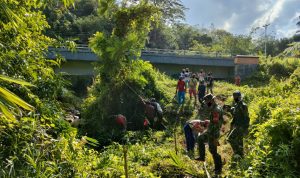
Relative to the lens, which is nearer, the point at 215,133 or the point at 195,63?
the point at 215,133

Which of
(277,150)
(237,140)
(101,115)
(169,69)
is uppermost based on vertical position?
(169,69)

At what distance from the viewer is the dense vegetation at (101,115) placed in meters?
4.37

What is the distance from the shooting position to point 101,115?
1441 cm

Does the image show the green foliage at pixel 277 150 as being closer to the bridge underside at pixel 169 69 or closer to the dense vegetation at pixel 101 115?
the dense vegetation at pixel 101 115

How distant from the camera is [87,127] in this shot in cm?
1403

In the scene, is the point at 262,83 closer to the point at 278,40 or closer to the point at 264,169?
the point at 264,169

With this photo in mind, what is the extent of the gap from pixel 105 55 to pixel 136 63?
1.33 meters

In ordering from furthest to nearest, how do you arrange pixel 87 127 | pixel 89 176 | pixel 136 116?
1. pixel 136 116
2. pixel 87 127
3. pixel 89 176

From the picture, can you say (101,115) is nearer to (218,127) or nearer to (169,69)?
(218,127)

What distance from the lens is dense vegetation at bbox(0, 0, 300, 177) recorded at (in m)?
4.37

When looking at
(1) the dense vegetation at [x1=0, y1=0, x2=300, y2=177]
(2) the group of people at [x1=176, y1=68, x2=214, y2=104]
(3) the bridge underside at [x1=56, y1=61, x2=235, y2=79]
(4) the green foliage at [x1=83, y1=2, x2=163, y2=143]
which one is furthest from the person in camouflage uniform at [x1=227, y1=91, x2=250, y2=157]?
(3) the bridge underside at [x1=56, y1=61, x2=235, y2=79]

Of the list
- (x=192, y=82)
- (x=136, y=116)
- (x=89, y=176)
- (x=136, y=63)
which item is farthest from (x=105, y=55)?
(x=89, y=176)

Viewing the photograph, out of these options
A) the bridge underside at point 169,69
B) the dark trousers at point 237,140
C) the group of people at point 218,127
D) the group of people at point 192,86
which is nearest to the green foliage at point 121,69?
the group of people at point 192,86

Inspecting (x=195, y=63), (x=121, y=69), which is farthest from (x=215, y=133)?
(x=195, y=63)
